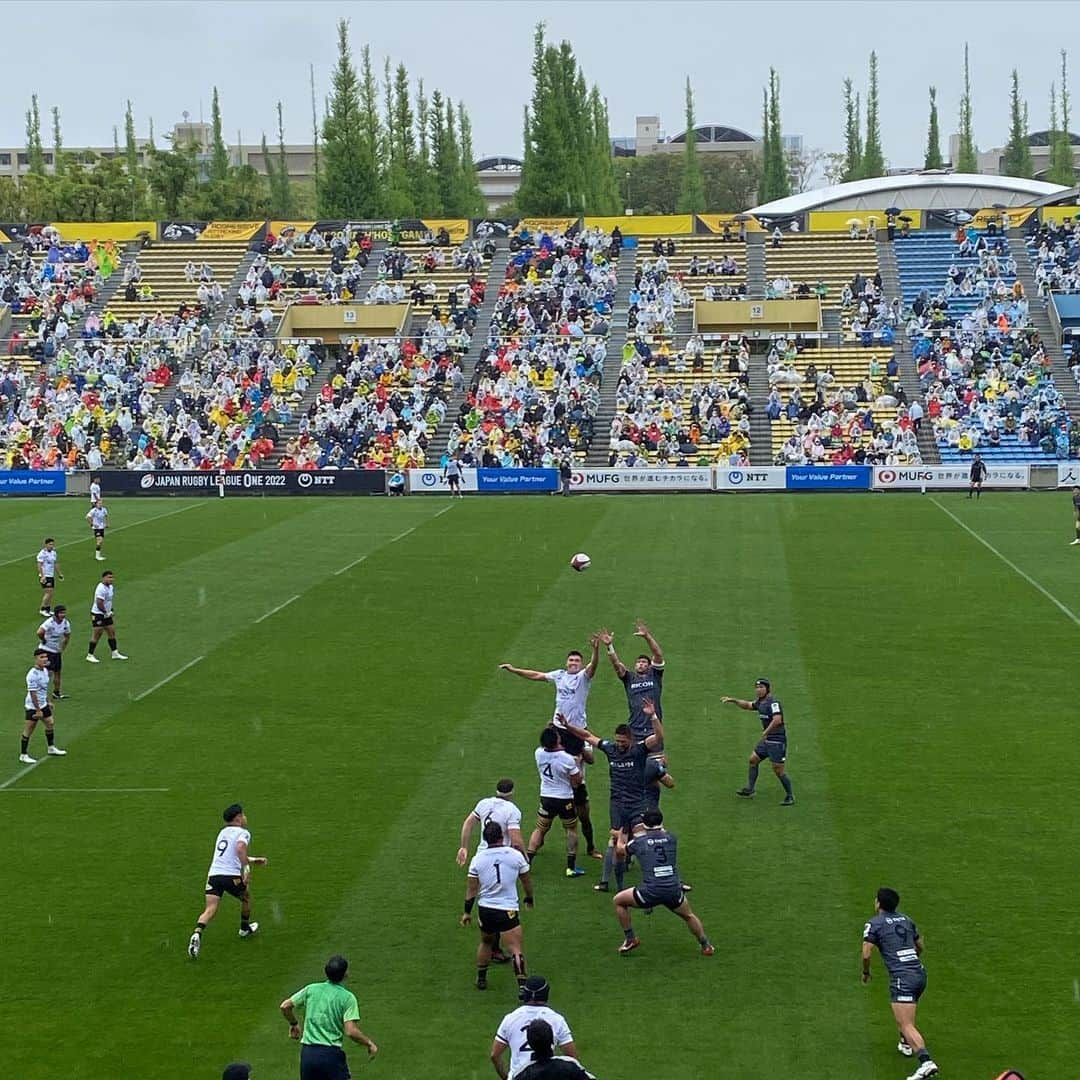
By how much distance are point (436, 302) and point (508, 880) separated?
62.4m

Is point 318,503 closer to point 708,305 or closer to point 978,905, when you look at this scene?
point 708,305

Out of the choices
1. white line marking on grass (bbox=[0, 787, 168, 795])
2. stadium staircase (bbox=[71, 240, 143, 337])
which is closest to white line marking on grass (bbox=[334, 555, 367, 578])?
white line marking on grass (bbox=[0, 787, 168, 795])

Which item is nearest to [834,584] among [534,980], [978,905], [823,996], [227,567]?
[227,567]

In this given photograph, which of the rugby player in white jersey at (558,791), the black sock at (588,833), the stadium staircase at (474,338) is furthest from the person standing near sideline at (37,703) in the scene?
the stadium staircase at (474,338)

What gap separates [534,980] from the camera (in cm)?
1089

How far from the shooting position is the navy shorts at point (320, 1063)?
446 inches

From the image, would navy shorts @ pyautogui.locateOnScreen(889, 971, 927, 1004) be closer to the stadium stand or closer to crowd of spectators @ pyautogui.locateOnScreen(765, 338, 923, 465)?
crowd of spectators @ pyautogui.locateOnScreen(765, 338, 923, 465)

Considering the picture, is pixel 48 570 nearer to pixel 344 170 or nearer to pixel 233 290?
pixel 233 290

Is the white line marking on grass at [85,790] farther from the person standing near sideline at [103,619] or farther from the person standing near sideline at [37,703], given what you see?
the person standing near sideline at [103,619]

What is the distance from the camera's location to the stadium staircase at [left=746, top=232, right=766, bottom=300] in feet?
241

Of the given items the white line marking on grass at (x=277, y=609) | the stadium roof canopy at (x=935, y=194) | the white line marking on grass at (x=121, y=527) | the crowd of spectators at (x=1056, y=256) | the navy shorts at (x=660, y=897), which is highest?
the stadium roof canopy at (x=935, y=194)

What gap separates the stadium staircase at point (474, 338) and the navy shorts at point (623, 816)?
45638 mm

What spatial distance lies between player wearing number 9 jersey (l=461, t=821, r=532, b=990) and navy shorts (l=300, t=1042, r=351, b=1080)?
258 centimetres

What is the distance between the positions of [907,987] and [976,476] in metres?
43.6
